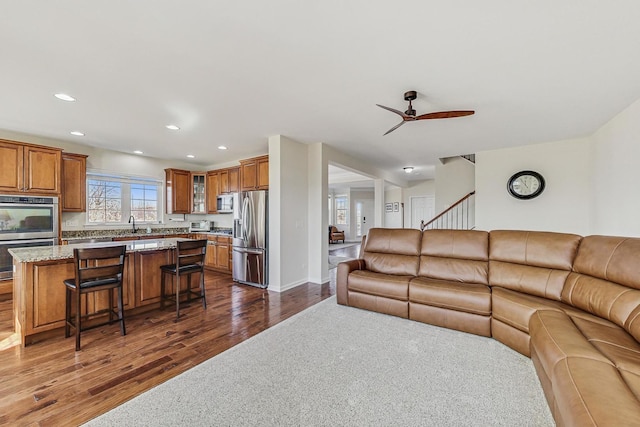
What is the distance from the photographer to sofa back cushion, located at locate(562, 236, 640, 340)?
188 cm

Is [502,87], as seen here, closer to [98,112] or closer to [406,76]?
[406,76]

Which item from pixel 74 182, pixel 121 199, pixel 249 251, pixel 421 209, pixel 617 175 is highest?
pixel 74 182

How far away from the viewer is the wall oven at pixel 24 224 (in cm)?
380

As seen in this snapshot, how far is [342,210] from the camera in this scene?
12.4 m

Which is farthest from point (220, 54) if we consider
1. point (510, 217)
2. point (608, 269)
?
point (510, 217)

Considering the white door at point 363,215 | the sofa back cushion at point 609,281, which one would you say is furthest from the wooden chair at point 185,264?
the white door at point 363,215

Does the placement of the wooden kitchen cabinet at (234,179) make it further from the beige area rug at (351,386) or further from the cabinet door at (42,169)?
the beige area rug at (351,386)

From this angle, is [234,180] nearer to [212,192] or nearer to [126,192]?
[212,192]

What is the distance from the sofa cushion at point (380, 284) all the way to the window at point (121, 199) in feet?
16.3

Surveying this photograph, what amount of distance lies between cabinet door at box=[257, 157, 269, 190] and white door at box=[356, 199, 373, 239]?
7.97 m

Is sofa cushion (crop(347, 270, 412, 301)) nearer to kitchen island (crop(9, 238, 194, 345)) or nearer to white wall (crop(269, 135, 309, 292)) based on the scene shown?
white wall (crop(269, 135, 309, 292))

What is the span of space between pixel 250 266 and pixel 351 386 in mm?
3079

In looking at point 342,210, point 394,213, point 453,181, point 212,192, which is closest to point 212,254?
point 212,192

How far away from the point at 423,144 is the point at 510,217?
88.1 inches
